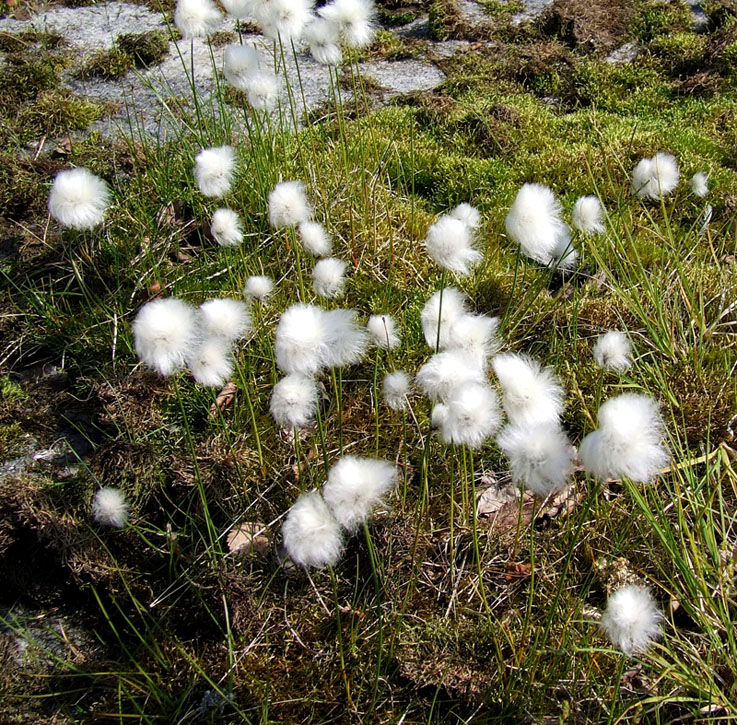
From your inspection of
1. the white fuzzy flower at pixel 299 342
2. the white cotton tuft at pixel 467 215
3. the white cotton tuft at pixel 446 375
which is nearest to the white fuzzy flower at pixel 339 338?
the white fuzzy flower at pixel 299 342

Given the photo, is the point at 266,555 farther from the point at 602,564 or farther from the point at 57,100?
the point at 57,100

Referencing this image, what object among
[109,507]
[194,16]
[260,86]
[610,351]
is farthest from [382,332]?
[194,16]

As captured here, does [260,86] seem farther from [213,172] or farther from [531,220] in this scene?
[531,220]

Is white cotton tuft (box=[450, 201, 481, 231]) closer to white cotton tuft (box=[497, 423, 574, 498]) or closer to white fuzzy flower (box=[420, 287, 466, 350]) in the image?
white fuzzy flower (box=[420, 287, 466, 350])

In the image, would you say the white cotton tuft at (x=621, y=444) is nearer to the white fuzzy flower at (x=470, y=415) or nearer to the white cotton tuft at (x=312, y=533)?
the white fuzzy flower at (x=470, y=415)

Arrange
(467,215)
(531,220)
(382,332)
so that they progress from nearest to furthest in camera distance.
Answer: (531,220) → (382,332) → (467,215)

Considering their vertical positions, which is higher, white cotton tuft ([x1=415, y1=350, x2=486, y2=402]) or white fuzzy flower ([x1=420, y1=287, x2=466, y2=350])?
white cotton tuft ([x1=415, y1=350, x2=486, y2=402])

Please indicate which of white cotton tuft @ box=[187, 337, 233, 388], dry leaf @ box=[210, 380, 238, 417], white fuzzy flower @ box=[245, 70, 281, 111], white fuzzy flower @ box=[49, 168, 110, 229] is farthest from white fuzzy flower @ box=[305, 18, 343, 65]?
white cotton tuft @ box=[187, 337, 233, 388]
